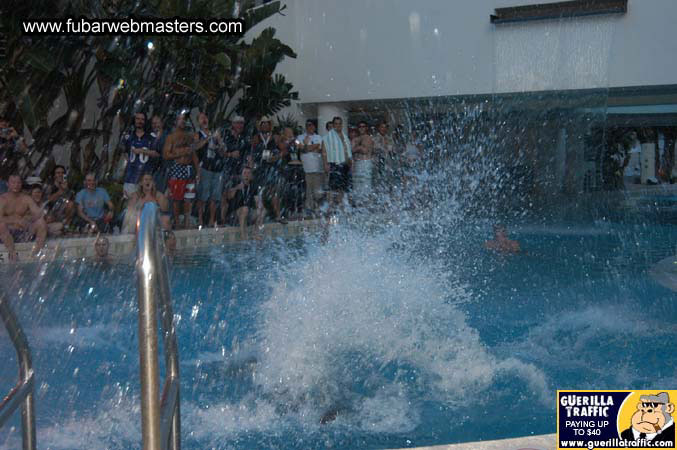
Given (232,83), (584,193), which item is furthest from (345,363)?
(584,193)

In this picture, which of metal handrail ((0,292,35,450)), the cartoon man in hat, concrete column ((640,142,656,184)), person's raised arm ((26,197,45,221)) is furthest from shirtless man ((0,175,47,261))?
concrete column ((640,142,656,184))

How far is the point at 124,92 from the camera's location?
42.9 ft

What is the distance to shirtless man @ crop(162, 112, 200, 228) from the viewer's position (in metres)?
10.6

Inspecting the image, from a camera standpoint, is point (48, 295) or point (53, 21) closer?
point (48, 295)

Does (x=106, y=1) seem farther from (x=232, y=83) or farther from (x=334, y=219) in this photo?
(x=334, y=219)

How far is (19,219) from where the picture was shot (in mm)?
9258

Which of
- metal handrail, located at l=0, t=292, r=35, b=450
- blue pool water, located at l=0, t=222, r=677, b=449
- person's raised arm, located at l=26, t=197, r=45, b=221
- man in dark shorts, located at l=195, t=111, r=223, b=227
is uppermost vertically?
man in dark shorts, located at l=195, t=111, r=223, b=227

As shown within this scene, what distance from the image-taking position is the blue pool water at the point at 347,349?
161 inches

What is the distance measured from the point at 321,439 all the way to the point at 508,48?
1265cm

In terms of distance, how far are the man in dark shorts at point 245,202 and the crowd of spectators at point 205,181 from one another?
2 centimetres

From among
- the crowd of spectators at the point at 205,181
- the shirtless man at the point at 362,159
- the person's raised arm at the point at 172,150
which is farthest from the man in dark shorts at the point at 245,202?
the shirtless man at the point at 362,159

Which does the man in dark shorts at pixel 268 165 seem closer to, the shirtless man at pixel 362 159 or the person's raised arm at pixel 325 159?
the person's raised arm at pixel 325 159

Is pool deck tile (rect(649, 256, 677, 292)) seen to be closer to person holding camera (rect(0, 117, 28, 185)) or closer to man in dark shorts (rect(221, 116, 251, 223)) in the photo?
man in dark shorts (rect(221, 116, 251, 223))

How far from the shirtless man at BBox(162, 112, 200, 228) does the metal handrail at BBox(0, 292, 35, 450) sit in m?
8.36
